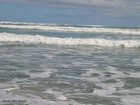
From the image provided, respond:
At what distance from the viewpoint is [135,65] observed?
55.1 feet

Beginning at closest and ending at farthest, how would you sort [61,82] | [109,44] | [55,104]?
Result: [55,104]
[61,82]
[109,44]

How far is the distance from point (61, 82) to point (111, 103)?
2878 mm

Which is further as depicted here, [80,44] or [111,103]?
[80,44]

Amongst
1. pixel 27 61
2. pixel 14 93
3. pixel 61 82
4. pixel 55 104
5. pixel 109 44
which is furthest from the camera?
pixel 109 44

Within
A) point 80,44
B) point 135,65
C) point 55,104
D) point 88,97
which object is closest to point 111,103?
point 88,97

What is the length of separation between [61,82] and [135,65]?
6.31m

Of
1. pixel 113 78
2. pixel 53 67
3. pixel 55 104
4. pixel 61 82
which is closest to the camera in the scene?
pixel 55 104

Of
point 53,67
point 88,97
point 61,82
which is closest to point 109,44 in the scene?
point 53,67

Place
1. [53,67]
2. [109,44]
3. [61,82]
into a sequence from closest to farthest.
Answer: [61,82], [53,67], [109,44]

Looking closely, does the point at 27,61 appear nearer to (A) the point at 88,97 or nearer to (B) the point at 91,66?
(B) the point at 91,66

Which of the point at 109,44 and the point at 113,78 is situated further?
the point at 109,44

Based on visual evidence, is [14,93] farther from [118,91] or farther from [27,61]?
[27,61]

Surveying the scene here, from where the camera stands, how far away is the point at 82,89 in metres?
10.4

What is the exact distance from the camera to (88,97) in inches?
367
